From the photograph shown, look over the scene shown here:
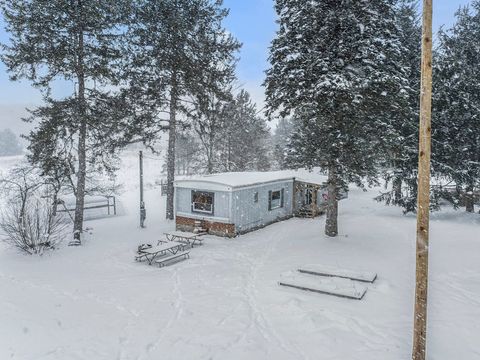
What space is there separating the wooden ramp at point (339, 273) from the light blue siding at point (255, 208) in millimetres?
6901

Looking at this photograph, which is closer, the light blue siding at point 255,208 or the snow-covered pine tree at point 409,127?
the light blue siding at point 255,208

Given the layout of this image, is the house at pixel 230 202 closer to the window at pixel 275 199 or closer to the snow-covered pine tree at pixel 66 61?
the window at pixel 275 199

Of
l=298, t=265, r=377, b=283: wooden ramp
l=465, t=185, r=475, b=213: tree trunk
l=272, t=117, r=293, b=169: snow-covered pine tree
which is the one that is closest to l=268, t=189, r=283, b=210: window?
l=272, t=117, r=293, b=169: snow-covered pine tree

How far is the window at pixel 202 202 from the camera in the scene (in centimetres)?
1877

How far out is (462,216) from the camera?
2277cm

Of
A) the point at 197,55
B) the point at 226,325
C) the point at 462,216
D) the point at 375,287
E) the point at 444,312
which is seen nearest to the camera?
the point at 226,325

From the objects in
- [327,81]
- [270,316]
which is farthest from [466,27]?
[270,316]

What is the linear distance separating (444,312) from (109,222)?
19.0 m

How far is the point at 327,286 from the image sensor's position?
10109 millimetres

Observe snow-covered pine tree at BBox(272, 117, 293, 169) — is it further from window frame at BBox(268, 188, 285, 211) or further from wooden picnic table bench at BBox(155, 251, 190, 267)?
wooden picnic table bench at BBox(155, 251, 190, 267)

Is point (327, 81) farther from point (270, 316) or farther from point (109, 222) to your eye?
point (109, 222)

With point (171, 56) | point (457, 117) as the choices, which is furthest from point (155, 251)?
point (457, 117)

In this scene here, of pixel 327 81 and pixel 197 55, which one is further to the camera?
pixel 197 55

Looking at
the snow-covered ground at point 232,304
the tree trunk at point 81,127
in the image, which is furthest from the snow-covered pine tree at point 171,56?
the snow-covered ground at point 232,304
